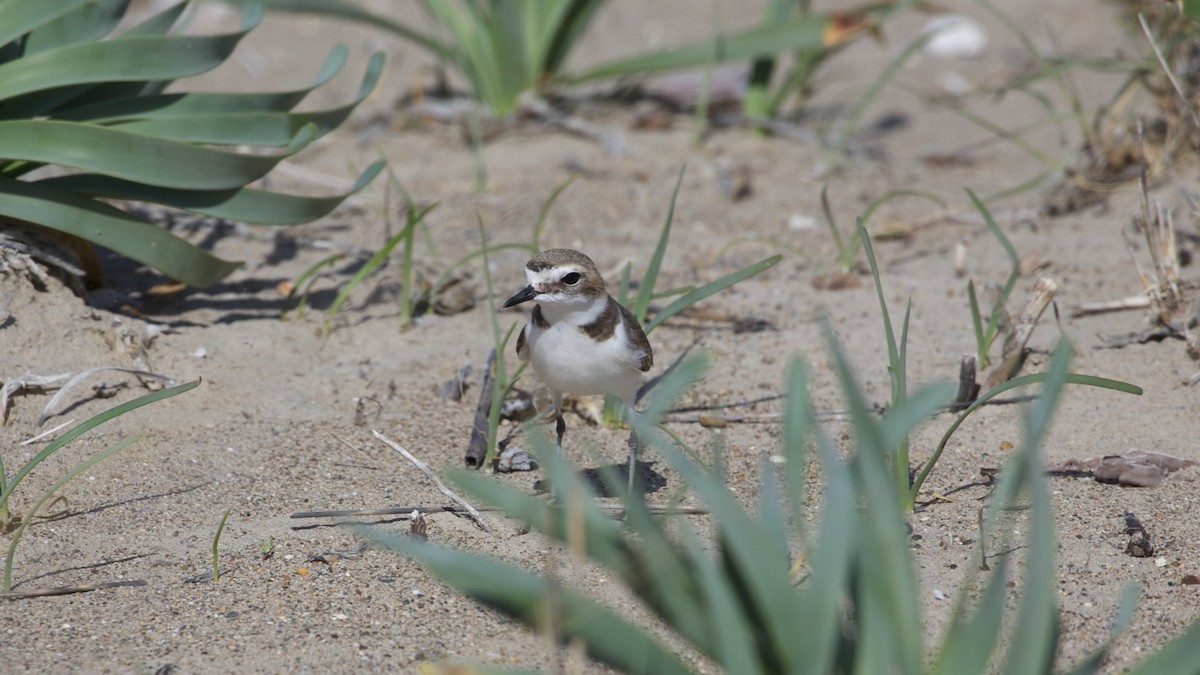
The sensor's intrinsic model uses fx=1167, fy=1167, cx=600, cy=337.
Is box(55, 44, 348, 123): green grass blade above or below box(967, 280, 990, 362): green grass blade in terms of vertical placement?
above

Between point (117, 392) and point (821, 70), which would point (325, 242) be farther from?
point (821, 70)

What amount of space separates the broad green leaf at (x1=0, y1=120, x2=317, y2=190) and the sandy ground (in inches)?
19.1

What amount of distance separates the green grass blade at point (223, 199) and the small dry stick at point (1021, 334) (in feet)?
7.65

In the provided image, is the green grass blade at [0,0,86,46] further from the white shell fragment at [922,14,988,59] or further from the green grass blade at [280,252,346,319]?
the white shell fragment at [922,14,988,59]

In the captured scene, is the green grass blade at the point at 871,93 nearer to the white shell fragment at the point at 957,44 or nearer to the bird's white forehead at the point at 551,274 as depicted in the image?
the white shell fragment at the point at 957,44

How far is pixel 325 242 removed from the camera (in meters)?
5.08

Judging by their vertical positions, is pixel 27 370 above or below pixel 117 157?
below

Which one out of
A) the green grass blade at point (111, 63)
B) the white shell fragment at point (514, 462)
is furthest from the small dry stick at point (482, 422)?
the green grass blade at point (111, 63)

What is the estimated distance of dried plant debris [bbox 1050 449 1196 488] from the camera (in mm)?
3438

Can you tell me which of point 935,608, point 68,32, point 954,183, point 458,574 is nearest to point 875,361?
point 935,608

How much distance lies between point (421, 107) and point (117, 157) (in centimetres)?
284

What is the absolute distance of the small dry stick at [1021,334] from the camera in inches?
155

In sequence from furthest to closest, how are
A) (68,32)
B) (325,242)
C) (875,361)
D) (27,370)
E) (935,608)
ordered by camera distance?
1. (325,242)
2. (875,361)
3. (68,32)
4. (27,370)
5. (935,608)

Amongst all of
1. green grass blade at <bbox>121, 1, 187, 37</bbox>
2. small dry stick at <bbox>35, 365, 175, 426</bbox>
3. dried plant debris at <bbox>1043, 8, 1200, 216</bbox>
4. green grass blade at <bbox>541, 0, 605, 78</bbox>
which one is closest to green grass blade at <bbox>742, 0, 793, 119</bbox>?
green grass blade at <bbox>541, 0, 605, 78</bbox>
